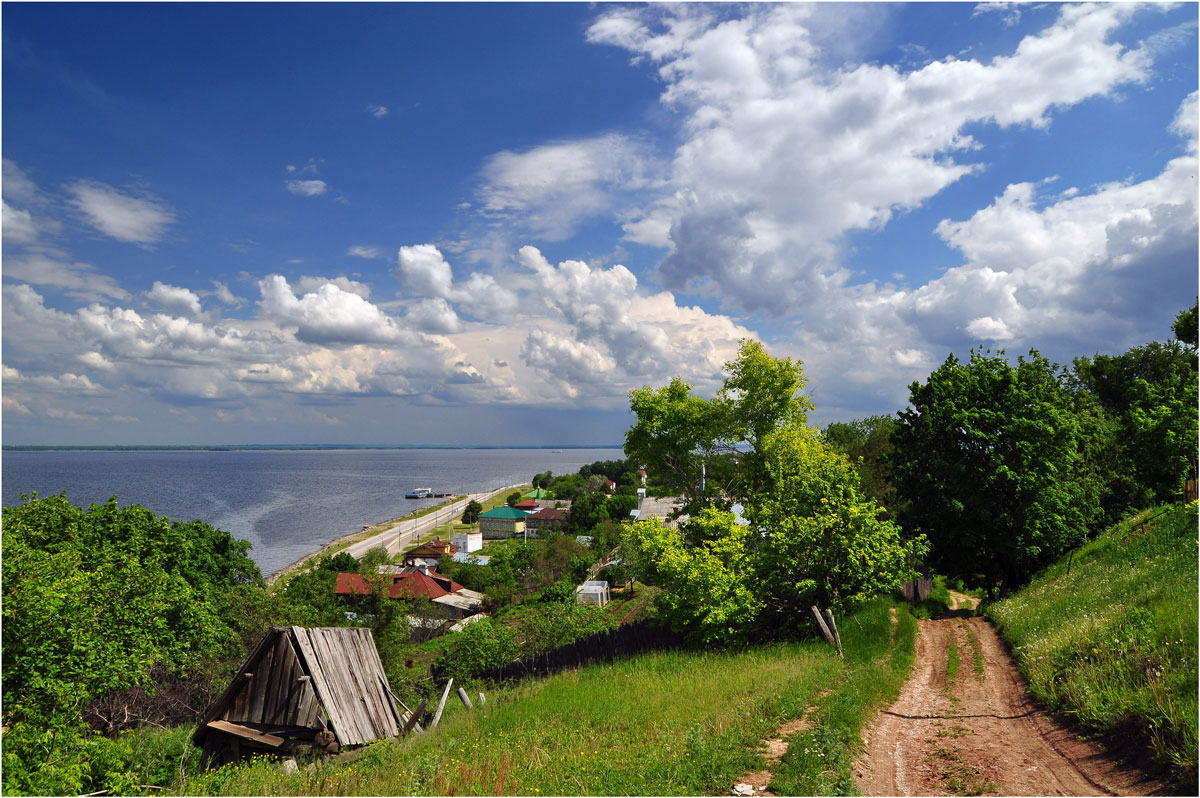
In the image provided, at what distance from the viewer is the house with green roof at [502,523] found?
117 metres

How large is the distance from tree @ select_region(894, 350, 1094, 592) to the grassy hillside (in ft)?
20.4

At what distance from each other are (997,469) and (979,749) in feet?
59.8

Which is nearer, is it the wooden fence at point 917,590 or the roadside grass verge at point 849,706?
the roadside grass verge at point 849,706

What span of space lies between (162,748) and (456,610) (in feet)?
155

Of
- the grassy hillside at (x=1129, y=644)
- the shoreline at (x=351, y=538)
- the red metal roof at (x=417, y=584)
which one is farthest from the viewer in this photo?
the shoreline at (x=351, y=538)

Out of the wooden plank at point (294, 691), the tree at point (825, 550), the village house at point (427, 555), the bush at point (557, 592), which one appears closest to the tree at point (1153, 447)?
the tree at point (825, 550)

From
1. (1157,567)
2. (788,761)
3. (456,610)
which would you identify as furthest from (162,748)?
(456,610)

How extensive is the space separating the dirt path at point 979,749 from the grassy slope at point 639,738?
49 cm

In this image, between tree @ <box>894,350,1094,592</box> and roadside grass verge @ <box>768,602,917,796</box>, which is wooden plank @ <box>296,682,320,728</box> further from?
tree @ <box>894,350,1094,592</box>

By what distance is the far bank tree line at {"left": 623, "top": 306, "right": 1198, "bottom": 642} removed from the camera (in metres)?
17.9

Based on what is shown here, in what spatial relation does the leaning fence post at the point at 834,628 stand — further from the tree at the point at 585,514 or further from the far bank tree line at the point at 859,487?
the tree at the point at 585,514

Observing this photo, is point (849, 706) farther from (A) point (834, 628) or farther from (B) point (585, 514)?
(B) point (585, 514)

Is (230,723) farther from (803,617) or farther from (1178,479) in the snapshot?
(1178,479)

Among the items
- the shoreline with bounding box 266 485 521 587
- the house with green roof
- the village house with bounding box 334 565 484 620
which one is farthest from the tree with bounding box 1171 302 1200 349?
the house with green roof
